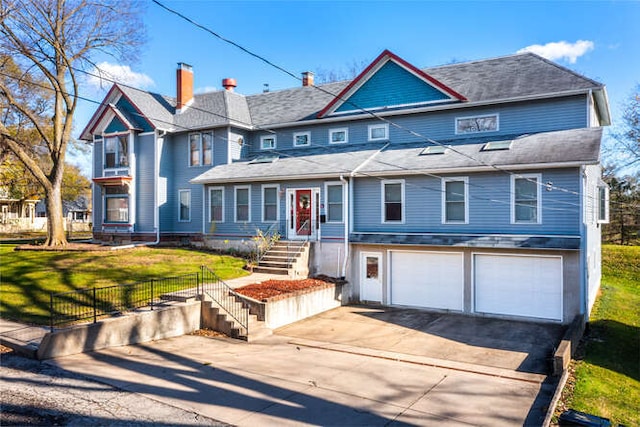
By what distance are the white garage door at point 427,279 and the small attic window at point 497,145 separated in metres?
3.94

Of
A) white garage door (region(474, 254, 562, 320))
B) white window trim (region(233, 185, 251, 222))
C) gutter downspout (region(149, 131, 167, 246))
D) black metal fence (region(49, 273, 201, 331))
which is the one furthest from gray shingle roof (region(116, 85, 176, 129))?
white garage door (region(474, 254, 562, 320))

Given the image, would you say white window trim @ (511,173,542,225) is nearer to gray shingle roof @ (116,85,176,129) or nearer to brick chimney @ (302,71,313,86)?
brick chimney @ (302,71,313,86)

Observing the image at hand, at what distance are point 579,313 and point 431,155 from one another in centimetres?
721

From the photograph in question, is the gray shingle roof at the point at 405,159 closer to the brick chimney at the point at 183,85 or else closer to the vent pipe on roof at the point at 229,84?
the brick chimney at the point at 183,85

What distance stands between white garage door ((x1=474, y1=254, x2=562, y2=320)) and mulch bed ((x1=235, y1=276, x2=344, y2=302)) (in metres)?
5.10

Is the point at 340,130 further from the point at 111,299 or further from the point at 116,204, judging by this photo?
the point at 116,204

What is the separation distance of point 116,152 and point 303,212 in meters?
11.5

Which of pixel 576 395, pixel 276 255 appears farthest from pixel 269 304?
pixel 576 395

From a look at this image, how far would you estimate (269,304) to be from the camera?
1377cm

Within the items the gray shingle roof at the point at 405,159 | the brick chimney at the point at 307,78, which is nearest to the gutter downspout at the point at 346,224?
the gray shingle roof at the point at 405,159

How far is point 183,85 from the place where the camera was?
993 inches

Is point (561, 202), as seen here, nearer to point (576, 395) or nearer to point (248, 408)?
point (576, 395)

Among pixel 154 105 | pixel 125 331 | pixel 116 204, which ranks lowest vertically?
pixel 125 331

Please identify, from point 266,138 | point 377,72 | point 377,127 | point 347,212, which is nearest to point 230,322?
point 347,212
